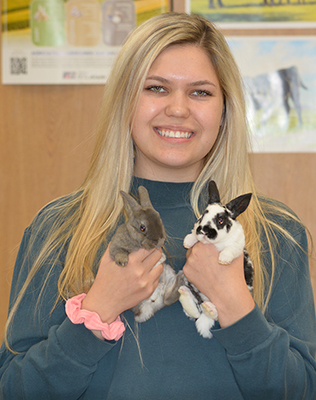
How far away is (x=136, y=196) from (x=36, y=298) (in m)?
0.42

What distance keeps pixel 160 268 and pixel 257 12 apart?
1442 millimetres

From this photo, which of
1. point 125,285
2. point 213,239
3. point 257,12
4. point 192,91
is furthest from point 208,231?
point 257,12

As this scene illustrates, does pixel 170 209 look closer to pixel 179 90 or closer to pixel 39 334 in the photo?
pixel 179 90

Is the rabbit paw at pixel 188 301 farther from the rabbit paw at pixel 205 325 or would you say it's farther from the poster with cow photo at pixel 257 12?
the poster with cow photo at pixel 257 12

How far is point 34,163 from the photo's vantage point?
212 cm

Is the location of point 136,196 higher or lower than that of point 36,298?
higher

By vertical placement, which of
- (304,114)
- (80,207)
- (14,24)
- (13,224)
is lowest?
(13,224)

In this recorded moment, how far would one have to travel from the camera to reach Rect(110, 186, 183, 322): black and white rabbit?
1.00 metres

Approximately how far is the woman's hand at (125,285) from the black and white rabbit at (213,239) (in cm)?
9

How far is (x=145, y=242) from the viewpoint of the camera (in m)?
1.00

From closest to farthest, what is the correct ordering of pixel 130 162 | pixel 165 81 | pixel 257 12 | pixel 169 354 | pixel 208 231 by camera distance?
pixel 208 231, pixel 169 354, pixel 165 81, pixel 130 162, pixel 257 12

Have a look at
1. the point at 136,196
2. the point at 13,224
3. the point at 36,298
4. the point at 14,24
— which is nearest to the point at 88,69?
the point at 14,24

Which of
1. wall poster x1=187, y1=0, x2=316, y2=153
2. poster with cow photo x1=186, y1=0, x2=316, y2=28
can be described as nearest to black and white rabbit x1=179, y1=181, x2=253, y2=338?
wall poster x1=187, y1=0, x2=316, y2=153

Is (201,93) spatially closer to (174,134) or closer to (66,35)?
(174,134)
